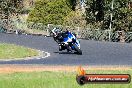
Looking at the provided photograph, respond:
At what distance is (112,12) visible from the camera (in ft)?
144

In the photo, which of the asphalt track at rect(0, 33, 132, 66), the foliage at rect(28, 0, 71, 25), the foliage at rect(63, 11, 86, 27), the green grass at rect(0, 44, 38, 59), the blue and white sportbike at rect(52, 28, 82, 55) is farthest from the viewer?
the foliage at rect(28, 0, 71, 25)

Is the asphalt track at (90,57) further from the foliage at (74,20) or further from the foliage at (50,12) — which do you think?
the foliage at (50,12)

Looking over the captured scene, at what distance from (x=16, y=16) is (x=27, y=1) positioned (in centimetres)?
2091

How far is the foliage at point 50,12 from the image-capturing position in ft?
184

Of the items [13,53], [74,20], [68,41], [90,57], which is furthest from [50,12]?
[90,57]

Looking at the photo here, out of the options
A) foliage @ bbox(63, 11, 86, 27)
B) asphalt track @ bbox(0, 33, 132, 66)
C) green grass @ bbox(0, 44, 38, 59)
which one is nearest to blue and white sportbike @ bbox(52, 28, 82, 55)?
asphalt track @ bbox(0, 33, 132, 66)

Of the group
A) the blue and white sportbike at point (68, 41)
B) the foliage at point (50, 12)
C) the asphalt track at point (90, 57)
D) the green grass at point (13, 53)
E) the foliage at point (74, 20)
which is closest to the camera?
the asphalt track at point (90, 57)

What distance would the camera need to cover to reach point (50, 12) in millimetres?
57219

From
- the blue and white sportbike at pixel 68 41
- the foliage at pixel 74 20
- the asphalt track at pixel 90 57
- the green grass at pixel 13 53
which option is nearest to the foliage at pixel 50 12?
the foliage at pixel 74 20

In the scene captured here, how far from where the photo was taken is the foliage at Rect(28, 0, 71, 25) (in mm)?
56188

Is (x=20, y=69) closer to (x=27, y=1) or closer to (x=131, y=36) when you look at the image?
(x=131, y=36)

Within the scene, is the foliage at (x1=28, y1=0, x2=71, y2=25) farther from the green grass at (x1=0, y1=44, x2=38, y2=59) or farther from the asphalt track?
the green grass at (x1=0, y1=44, x2=38, y2=59)

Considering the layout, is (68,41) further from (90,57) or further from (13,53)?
(13,53)

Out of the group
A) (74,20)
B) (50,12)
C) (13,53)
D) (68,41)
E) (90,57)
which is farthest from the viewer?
(50,12)
